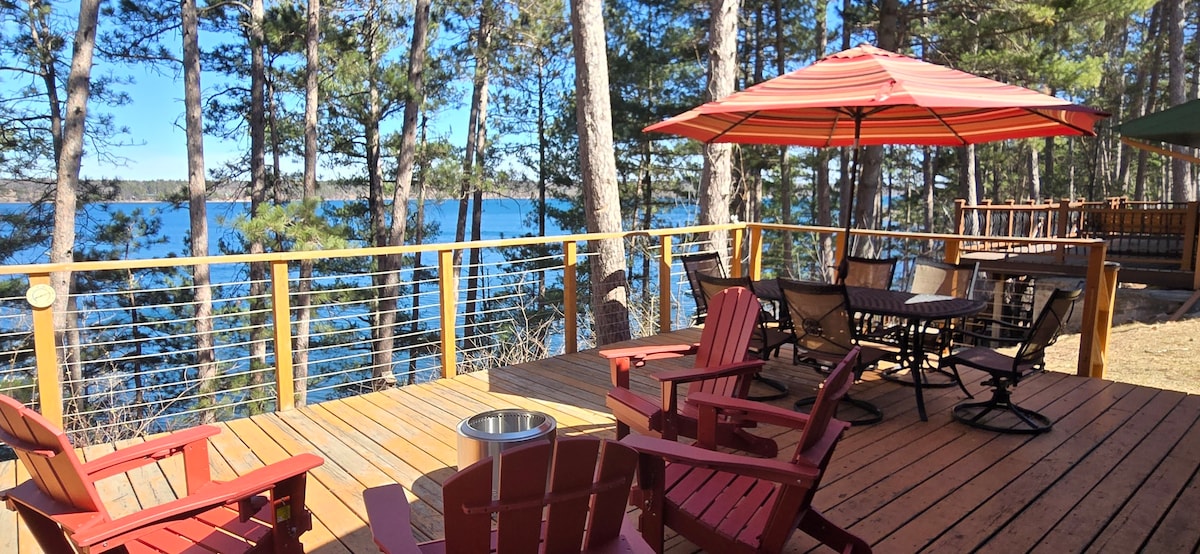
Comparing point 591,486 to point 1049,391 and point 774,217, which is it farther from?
point 774,217

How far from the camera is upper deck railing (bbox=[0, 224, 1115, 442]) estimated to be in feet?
13.1

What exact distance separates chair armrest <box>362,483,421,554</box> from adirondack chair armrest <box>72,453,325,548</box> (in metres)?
0.31

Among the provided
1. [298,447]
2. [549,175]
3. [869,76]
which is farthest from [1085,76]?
A: [298,447]

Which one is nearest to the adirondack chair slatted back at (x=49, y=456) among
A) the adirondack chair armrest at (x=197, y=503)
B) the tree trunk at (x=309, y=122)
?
the adirondack chair armrest at (x=197, y=503)

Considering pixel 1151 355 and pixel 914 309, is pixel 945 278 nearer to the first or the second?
pixel 914 309

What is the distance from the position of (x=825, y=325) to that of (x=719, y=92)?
4321mm

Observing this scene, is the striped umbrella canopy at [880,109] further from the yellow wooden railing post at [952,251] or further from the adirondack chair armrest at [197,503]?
the adirondack chair armrest at [197,503]

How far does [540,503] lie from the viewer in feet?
5.00

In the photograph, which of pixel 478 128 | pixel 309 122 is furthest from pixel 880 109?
pixel 478 128

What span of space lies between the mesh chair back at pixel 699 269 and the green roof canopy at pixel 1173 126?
13.8 feet

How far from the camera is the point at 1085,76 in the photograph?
12172 millimetres

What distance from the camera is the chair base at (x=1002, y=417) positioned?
12.4ft

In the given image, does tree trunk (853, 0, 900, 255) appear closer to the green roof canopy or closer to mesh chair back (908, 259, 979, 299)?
the green roof canopy

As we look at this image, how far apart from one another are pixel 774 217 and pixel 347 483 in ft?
82.1
